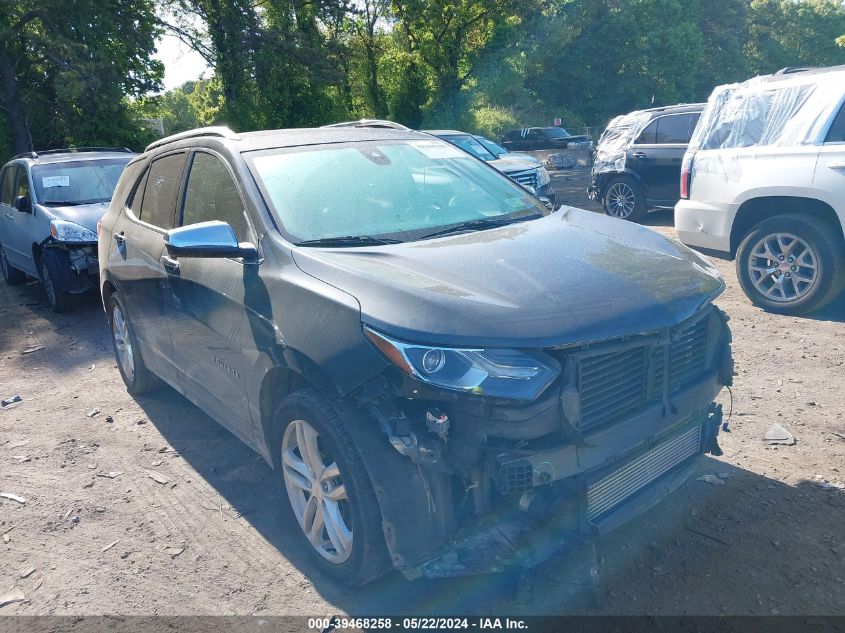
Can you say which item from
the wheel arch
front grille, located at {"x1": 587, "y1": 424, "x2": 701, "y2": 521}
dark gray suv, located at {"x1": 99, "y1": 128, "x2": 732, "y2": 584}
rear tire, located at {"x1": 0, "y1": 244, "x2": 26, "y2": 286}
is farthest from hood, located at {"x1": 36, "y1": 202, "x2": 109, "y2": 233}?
front grille, located at {"x1": 587, "y1": 424, "x2": 701, "y2": 521}

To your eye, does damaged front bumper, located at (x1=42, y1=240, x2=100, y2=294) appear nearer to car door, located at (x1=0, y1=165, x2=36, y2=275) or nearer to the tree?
car door, located at (x1=0, y1=165, x2=36, y2=275)

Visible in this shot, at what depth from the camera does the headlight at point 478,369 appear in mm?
2445

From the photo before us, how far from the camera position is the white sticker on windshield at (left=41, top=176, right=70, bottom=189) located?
28.7 feet

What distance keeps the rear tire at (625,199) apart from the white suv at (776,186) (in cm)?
501

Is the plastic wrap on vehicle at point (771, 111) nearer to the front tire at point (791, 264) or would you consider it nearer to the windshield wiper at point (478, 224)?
the front tire at point (791, 264)

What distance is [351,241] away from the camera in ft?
10.7

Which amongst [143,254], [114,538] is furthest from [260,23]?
[114,538]

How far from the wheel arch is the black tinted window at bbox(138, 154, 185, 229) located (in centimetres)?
495

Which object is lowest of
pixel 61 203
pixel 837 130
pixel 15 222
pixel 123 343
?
pixel 123 343

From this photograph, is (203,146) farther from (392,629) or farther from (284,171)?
(392,629)

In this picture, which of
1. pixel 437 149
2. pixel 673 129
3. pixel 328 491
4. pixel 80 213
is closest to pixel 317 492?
pixel 328 491

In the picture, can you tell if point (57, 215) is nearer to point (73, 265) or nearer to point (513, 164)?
point (73, 265)

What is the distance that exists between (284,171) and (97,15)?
62.9ft

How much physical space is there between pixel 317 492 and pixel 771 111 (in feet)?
18.4
